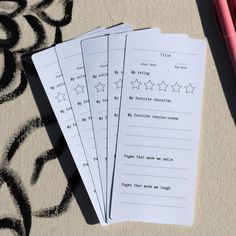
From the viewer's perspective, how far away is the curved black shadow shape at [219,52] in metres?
0.63

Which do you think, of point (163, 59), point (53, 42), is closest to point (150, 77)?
point (163, 59)

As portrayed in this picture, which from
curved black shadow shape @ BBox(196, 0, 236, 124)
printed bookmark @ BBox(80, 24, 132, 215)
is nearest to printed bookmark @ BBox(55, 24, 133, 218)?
printed bookmark @ BBox(80, 24, 132, 215)

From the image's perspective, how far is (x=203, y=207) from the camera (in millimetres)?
617

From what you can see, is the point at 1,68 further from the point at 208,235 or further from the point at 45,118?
the point at 208,235

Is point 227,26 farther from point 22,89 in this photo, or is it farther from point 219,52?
point 22,89

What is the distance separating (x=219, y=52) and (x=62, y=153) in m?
0.23

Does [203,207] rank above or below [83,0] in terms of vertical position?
below

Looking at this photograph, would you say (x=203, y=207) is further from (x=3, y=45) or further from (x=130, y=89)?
(x=3, y=45)

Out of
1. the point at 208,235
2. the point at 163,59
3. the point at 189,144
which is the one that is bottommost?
the point at 208,235

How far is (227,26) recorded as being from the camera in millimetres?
623

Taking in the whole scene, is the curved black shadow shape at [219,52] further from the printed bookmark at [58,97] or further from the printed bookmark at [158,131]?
the printed bookmark at [58,97]

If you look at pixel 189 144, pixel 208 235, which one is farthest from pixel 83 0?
pixel 208 235

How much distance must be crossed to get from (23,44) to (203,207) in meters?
0.30

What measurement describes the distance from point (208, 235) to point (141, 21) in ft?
0.91
